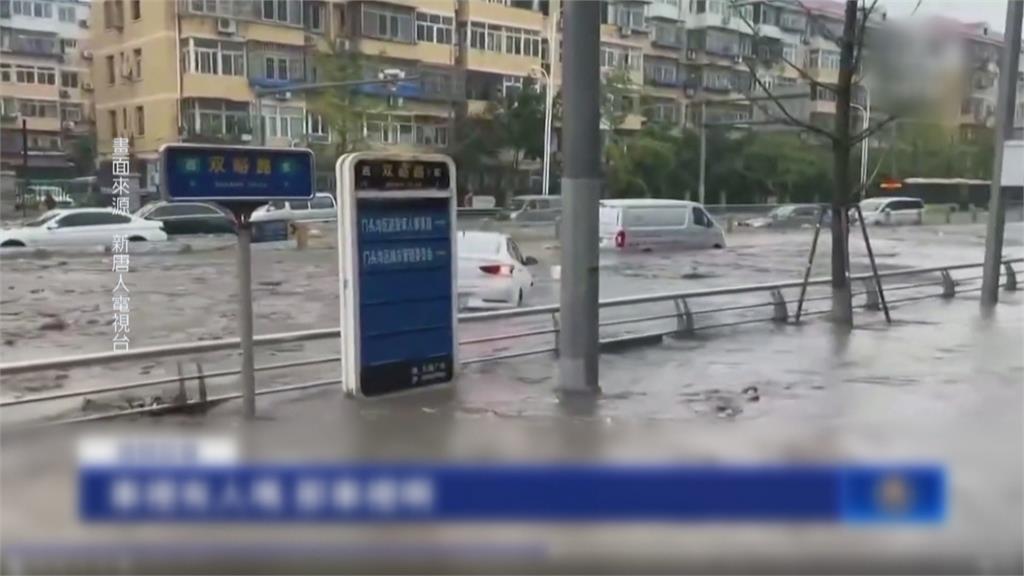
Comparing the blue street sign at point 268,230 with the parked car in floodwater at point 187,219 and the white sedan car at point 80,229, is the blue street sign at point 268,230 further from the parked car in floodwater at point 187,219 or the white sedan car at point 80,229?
the white sedan car at point 80,229

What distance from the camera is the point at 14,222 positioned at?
11.8 meters

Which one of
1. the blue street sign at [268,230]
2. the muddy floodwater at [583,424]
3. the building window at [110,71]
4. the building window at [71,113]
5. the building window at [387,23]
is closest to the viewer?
the muddy floodwater at [583,424]

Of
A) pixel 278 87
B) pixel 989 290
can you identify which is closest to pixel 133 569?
pixel 278 87

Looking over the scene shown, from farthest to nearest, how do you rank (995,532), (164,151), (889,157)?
(889,157)
(164,151)
(995,532)

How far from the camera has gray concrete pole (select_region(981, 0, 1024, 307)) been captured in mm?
10641

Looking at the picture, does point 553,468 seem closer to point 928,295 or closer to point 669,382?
point 669,382

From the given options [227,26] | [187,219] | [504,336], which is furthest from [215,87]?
[504,336]

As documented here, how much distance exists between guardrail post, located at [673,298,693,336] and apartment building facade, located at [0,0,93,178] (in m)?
6.17

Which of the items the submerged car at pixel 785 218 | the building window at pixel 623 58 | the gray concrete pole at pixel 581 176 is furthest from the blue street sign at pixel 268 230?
the submerged car at pixel 785 218

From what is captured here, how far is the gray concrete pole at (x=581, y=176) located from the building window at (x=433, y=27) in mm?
5321

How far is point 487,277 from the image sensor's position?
10.8 metres

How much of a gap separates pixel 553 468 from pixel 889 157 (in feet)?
30.1

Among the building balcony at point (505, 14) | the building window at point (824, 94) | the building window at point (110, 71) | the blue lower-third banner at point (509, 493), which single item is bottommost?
the blue lower-third banner at point (509, 493)

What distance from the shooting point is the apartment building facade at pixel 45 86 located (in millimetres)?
9891
